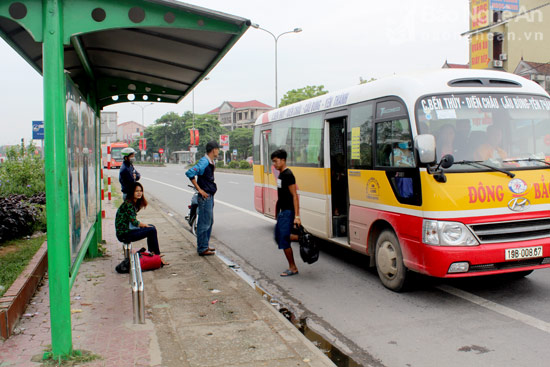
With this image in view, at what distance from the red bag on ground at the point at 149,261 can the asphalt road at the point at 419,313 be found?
1.38 m

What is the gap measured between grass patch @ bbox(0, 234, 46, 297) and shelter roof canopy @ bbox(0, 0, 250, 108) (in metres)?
2.49

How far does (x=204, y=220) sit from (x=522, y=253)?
4.68 metres

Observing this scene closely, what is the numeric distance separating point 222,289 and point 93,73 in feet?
12.5

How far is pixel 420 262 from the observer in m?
5.45

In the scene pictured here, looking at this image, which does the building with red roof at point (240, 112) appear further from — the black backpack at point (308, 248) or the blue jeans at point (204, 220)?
the black backpack at point (308, 248)

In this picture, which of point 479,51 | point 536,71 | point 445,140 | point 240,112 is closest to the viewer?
point 445,140

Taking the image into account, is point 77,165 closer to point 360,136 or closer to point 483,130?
point 360,136

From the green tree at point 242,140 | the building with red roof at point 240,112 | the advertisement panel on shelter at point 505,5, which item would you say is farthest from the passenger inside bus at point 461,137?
the building with red roof at point 240,112

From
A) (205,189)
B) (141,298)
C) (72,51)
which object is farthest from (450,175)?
(72,51)

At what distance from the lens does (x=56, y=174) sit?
377cm

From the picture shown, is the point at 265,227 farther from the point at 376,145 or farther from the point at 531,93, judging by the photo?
the point at 531,93

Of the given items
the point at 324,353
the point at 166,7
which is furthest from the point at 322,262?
the point at 166,7

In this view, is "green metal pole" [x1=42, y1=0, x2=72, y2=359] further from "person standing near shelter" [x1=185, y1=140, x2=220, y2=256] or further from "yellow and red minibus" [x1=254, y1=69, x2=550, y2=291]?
"person standing near shelter" [x1=185, y1=140, x2=220, y2=256]

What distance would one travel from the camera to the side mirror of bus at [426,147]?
5.17m
